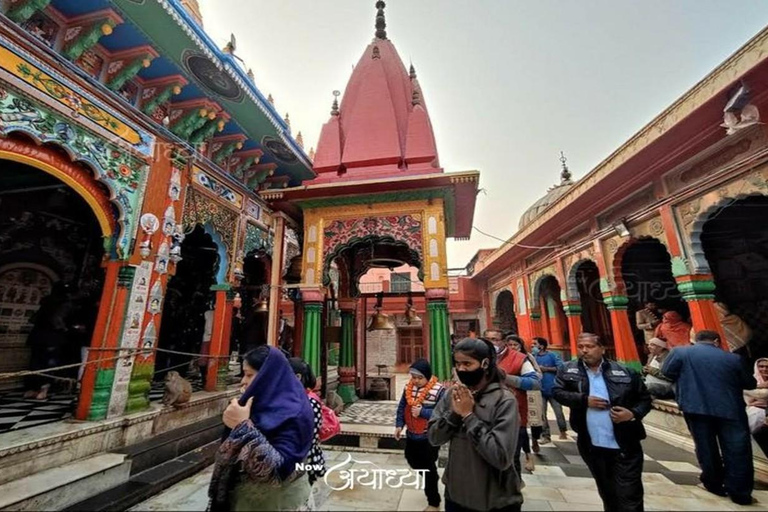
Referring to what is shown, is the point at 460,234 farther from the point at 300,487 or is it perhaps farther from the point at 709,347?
the point at 300,487

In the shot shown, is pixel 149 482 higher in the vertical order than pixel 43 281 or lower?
lower

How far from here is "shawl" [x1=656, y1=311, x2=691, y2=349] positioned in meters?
6.50

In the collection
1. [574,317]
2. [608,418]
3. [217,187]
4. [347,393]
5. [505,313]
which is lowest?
[347,393]

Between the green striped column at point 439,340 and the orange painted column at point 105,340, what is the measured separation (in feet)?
15.3

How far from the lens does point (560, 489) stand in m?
3.29

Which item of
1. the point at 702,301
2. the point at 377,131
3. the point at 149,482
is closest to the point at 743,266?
the point at 702,301

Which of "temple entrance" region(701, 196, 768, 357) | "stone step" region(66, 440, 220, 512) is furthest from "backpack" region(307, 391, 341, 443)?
"temple entrance" region(701, 196, 768, 357)

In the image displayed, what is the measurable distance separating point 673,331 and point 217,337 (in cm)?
938

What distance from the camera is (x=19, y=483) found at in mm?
3152

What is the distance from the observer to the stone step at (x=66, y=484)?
2951 millimetres

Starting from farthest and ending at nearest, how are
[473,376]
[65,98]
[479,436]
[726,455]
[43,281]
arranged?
[43,281]
[65,98]
[726,455]
[473,376]
[479,436]

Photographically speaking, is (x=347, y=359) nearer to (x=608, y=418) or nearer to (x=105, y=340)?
(x=105, y=340)

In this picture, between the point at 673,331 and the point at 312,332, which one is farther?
the point at 673,331

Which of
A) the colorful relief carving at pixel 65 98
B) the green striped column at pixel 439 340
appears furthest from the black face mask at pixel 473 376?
the colorful relief carving at pixel 65 98
